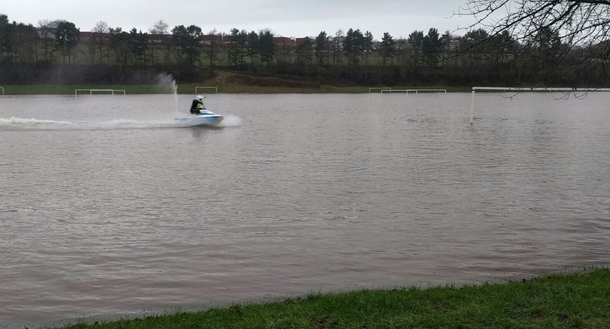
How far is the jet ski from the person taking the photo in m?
→ 44.2

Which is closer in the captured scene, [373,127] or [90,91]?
[373,127]

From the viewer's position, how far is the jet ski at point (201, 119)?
44.2 metres

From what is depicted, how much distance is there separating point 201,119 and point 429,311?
37.6 m

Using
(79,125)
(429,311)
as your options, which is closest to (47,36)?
(79,125)

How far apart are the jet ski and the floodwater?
1048 cm

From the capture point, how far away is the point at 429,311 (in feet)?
26.2

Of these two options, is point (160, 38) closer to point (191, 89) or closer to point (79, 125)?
point (191, 89)

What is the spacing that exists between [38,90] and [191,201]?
10880cm

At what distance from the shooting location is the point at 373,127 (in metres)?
47.2

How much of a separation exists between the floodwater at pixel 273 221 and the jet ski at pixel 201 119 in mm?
10479

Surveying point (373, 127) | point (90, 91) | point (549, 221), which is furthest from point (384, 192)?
point (90, 91)

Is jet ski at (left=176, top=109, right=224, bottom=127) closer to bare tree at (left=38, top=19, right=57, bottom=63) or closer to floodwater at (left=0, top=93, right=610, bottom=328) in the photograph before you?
floodwater at (left=0, top=93, right=610, bottom=328)

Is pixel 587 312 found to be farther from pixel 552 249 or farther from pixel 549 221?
pixel 549 221

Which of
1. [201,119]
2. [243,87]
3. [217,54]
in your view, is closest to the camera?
[201,119]
